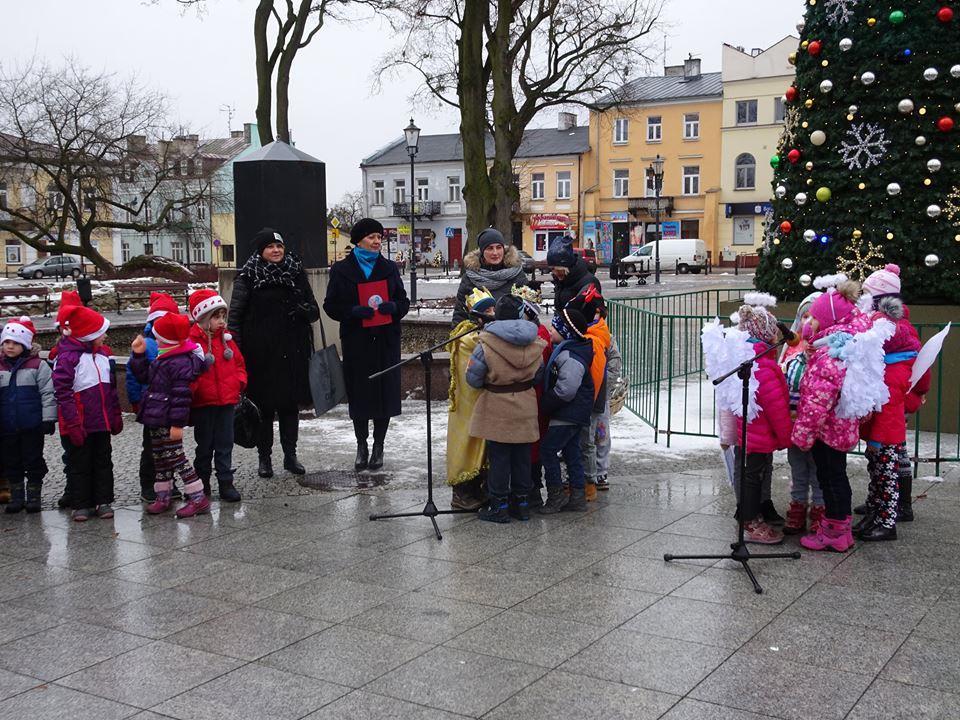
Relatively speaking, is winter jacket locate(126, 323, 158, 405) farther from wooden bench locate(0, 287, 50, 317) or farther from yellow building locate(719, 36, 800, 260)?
yellow building locate(719, 36, 800, 260)

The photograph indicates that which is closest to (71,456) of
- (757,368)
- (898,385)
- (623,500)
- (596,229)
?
(623,500)

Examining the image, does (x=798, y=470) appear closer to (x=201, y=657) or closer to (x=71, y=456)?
(x=201, y=657)

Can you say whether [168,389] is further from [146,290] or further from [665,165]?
[665,165]

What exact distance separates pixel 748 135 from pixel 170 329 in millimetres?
56779

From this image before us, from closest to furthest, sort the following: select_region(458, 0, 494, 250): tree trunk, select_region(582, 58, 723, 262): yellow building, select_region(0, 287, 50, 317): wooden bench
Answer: select_region(458, 0, 494, 250): tree trunk → select_region(0, 287, 50, 317): wooden bench → select_region(582, 58, 723, 262): yellow building

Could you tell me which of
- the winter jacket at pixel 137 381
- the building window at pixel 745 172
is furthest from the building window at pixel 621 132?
the winter jacket at pixel 137 381

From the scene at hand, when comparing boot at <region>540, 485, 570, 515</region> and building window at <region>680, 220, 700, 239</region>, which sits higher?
building window at <region>680, 220, 700, 239</region>

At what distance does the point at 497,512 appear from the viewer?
6.72 m

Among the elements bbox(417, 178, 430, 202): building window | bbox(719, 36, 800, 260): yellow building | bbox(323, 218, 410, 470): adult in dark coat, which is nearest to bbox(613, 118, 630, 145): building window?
bbox(719, 36, 800, 260): yellow building

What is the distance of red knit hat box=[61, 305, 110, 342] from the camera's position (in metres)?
6.77

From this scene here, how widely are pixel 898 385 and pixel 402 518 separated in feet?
10.8

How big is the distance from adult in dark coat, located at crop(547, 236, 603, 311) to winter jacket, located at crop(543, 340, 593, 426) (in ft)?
1.29

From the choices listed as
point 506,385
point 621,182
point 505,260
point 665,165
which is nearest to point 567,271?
point 505,260

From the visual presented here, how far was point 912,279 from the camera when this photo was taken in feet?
32.4
